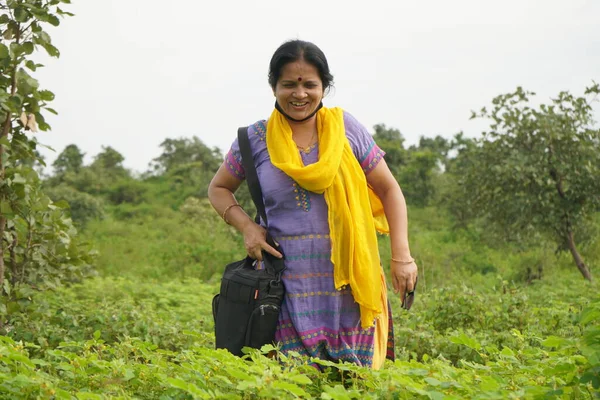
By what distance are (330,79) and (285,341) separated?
1.08 metres

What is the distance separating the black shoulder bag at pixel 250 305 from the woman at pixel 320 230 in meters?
0.05

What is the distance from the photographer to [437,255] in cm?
1310

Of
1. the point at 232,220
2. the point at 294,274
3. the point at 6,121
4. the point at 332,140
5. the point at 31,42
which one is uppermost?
the point at 31,42

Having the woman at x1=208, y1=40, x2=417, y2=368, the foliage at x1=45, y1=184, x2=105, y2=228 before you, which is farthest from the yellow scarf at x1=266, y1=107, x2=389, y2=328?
the foliage at x1=45, y1=184, x2=105, y2=228

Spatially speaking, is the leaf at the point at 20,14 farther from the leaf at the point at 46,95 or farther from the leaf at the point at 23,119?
the leaf at the point at 23,119

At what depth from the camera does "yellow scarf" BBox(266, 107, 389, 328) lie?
2771 mm

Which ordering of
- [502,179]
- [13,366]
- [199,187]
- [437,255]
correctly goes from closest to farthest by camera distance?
[13,366], [502,179], [437,255], [199,187]

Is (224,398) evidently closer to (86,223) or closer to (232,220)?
(232,220)

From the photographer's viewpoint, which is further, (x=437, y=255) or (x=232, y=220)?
(x=437, y=255)

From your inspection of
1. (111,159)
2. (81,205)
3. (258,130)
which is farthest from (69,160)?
(258,130)

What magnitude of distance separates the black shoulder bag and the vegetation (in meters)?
0.17

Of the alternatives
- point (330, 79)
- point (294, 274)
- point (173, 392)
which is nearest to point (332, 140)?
point (330, 79)

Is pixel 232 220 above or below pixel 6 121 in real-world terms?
below

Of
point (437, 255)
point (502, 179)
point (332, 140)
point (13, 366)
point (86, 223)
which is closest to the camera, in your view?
point (13, 366)
